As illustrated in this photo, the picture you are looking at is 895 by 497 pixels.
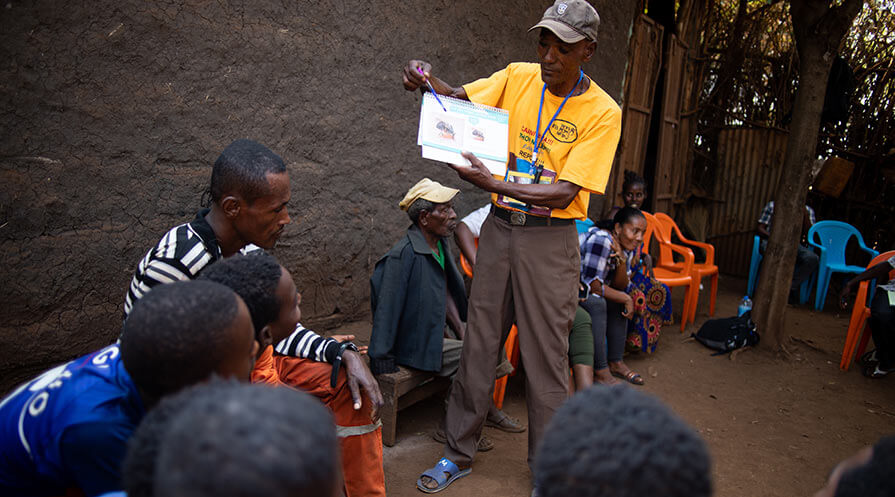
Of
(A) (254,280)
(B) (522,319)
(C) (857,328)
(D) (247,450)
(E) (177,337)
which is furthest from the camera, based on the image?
(C) (857,328)

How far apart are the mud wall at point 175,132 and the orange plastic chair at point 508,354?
1.94ft

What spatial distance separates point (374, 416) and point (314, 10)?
94.9 inches

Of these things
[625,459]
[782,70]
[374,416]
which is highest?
[782,70]

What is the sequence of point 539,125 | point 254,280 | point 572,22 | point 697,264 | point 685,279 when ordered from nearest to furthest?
point 254,280 < point 572,22 < point 539,125 < point 685,279 < point 697,264

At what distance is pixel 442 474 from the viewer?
2.87 meters

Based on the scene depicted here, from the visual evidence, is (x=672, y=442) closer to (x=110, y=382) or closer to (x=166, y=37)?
(x=110, y=382)

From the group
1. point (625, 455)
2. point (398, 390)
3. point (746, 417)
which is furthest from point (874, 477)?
point (746, 417)

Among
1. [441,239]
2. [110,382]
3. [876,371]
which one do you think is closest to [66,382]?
[110,382]

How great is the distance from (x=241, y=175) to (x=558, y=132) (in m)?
1.38

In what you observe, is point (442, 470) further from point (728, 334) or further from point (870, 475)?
point (728, 334)

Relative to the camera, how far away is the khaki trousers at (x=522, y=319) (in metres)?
2.77

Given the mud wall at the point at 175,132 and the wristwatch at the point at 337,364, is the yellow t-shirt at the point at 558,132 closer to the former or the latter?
the wristwatch at the point at 337,364

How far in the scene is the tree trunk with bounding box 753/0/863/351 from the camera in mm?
4652

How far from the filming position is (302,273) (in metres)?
3.74
